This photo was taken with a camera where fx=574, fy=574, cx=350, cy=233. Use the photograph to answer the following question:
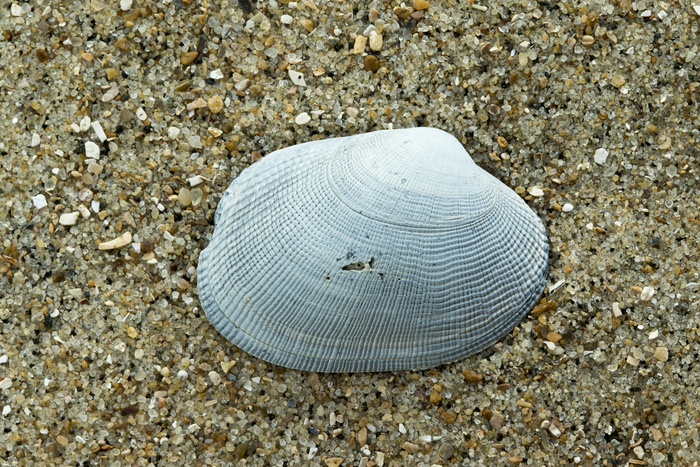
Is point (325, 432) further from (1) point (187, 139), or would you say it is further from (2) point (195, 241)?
(1) point (187, 139)

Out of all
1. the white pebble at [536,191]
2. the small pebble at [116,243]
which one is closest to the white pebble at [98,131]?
the small pebble at [116,243]

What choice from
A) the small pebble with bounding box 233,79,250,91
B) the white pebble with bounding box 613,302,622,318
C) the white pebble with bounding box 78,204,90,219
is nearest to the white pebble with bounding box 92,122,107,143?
the white pebble with bounding box 78,204,90,219

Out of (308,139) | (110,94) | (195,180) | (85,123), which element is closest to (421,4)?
(308,139)

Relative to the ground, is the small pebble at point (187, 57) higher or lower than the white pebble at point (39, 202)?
higher

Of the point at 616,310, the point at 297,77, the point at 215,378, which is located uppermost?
the point at 297,77

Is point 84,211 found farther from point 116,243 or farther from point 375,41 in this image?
point 375,41

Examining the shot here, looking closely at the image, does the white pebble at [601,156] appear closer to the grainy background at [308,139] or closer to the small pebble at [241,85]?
the grainy background at [308,139]

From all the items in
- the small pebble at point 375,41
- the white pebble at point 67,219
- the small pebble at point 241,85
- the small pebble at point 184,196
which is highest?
the small pebble at point 375,41
